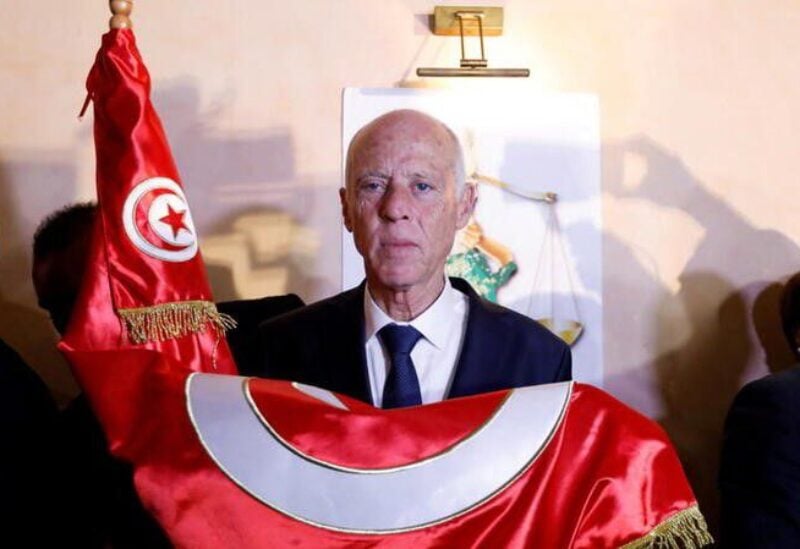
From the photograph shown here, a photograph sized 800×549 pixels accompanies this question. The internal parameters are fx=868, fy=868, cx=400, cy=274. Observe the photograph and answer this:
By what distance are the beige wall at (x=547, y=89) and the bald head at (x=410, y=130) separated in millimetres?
678

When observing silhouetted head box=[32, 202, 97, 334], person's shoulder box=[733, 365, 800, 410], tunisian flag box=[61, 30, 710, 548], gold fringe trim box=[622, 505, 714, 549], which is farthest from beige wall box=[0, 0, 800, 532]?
gold fringe trim box=[622, 505, 714, 549]

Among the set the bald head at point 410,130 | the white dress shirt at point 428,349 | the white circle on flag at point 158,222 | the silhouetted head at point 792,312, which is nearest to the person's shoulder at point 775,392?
the silhouetted head at point 792,312

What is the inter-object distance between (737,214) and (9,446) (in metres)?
1.73

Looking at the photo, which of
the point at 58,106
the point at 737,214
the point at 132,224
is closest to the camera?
the point at 132,224

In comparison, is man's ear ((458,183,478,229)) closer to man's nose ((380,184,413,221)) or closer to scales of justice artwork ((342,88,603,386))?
man's nose ((380,184,413,221))

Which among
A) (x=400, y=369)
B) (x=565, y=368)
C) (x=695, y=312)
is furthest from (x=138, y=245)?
(x=695, y=312)

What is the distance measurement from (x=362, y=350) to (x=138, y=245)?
389 mm

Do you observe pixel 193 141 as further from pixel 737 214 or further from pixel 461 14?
pixel 737 214

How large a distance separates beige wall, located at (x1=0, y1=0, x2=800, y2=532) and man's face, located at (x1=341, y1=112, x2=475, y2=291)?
0.71 metres

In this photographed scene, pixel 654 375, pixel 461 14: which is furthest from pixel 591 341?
pixel 461 14

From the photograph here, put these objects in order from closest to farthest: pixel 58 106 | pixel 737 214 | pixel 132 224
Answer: pixel 132 224 < pixel 58 106 < pixel 737 214

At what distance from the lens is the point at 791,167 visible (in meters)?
2.20

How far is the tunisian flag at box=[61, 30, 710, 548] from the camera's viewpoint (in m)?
1.08

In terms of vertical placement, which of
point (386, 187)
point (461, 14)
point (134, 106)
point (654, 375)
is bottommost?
point (654, 375)
